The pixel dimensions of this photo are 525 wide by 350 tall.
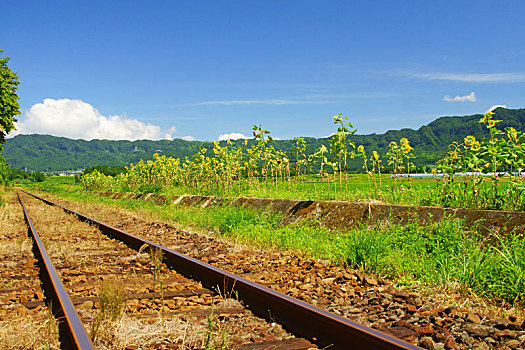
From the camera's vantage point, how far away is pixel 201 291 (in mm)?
4504

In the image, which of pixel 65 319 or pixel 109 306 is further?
pixel 109 306

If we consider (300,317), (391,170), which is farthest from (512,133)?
(300,317)

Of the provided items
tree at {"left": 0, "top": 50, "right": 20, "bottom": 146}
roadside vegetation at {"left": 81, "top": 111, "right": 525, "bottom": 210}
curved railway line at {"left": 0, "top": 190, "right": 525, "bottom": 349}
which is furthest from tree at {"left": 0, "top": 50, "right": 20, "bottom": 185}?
curved railway line at {"left": 0, "top": 190, "right": 525, "bottom": 349}

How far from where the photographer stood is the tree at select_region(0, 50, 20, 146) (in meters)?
31.5

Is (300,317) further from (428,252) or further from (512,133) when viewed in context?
(512,133)

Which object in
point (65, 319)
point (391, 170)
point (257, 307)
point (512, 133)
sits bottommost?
point (257, 307)

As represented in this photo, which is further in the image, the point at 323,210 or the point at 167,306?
the point at 323,210

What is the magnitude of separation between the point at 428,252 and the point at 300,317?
8.28ft

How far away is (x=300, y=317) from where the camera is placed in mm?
3379

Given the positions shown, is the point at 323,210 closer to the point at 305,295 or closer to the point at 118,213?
the point at 305,295

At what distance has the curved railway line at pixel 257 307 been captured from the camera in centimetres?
296

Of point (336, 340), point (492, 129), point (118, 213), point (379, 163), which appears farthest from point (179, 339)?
point (118, 213)

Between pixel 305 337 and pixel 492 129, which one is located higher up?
pixel 492 129

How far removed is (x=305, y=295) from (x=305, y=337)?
3.47 feet
